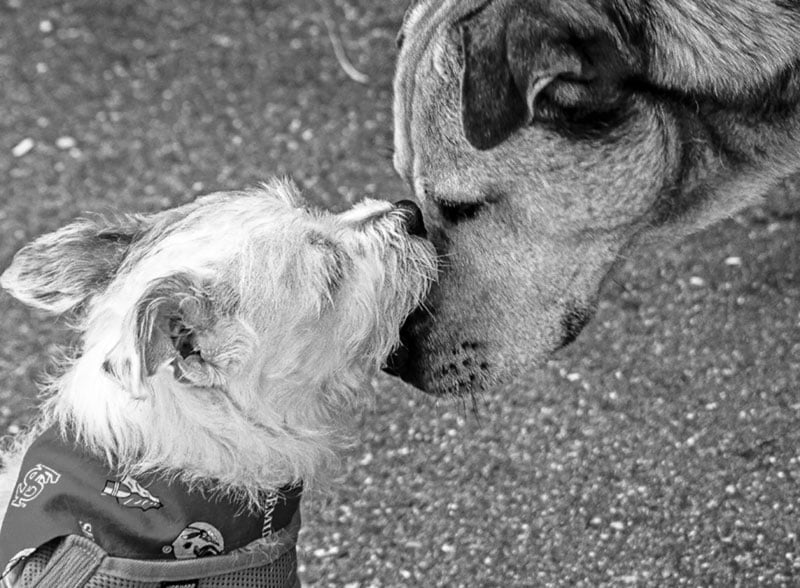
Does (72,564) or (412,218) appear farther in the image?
(412,218)

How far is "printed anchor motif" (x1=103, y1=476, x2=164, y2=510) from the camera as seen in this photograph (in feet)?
10.4

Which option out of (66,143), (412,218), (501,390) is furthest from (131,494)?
(66,143)

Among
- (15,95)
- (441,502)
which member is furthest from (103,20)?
(441,502)

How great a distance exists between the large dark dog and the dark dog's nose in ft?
0.13

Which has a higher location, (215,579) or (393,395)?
(215,579)

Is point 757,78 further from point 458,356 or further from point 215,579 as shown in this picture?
point 215,579

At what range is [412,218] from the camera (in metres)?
3.66

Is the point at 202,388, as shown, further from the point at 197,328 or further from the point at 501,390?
the point at 501,390

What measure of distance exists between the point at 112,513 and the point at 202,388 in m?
0.42

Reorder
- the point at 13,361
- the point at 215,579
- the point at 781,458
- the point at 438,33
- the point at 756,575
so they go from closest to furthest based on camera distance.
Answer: the point at 215,579
the point at 438,33
the point at 756,575
the point at 781,458
the point at 13,361

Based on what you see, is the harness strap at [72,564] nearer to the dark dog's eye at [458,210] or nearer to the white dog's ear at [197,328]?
the white dog's ear at [197,328]

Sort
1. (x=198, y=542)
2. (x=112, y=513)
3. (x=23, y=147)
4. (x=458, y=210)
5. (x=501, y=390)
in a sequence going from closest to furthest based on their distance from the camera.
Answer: (x=112, y=513) < (x=198, y=542) < (x=458, y=210) < (x=501, y=390) < (x=23, y=147)

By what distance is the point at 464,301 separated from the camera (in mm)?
3662

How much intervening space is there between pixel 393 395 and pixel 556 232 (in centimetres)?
166
